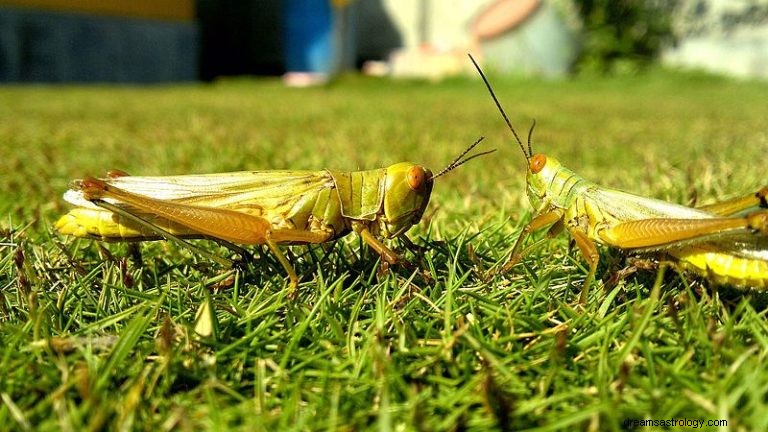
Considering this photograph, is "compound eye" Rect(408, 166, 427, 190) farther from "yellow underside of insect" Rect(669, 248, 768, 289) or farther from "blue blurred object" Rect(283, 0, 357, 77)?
"blue blurred object" Rect(283, 0, 357, 77)

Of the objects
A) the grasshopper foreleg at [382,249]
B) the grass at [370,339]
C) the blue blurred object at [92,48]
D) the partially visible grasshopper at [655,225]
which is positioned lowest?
the grass at [370,339]

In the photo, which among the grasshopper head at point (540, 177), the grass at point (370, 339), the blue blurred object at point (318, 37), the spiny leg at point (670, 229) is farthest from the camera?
the blue blurred object at point (318, 37)

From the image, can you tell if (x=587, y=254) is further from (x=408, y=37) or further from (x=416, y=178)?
(x=408, y=37)

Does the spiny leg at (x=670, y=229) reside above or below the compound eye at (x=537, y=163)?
below

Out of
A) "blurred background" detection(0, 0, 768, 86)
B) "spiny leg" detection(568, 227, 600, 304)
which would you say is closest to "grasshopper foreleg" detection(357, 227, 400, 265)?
"spiny leg" detection(568, 227, 600, 304)

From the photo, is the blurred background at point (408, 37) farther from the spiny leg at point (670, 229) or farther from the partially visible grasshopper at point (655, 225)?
the spiny leg at point (670, 229)

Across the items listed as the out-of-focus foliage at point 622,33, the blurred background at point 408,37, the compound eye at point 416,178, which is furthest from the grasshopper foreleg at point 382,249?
the out-of-focus foliage at point 622,33

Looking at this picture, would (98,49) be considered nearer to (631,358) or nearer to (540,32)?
(540,32)
